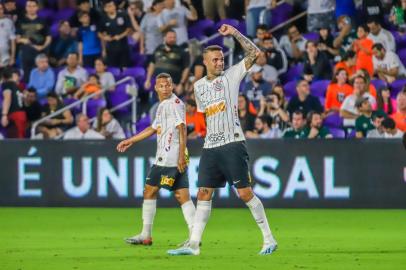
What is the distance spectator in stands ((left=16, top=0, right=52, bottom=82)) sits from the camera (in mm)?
23766

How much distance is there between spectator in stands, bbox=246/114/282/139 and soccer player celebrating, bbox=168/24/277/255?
8.16m

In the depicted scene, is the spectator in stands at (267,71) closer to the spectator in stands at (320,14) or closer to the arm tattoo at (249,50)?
the spectator in stands at (320,14)

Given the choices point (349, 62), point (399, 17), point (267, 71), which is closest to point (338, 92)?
point (349, 62)

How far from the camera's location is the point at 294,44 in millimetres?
22438

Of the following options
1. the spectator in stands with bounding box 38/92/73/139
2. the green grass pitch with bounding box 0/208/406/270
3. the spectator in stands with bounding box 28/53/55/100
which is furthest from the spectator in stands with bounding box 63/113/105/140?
the spectator in stands with bounding box 28/53/55/100

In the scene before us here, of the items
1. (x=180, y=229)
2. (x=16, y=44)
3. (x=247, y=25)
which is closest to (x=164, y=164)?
(x=180, y=229)

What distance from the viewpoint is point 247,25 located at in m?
22.8

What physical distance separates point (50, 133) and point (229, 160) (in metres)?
11.0

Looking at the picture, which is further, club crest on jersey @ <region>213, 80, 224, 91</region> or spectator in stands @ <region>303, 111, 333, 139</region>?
spectator in stands @ <region>303, 111, 333, 139</region>

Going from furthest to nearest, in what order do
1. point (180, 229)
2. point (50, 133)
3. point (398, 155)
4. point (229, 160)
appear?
point (50, 133)
point (398, 155)
point (180, 229)
point (229, 160)

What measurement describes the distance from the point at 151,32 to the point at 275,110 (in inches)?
158

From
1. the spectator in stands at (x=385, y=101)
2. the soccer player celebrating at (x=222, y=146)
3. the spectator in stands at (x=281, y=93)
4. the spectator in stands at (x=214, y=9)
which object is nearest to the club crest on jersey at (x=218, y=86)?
the soccer player celebrating at (x=222, y=146)

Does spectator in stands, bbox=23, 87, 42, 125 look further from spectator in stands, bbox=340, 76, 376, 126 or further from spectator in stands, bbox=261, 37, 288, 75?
spectator in stands, bbox=340, 76, 376, 126

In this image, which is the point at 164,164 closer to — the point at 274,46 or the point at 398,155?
the point at 398,155
